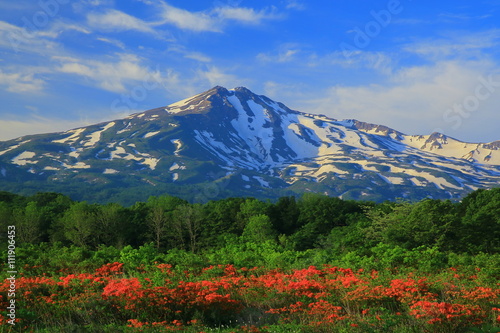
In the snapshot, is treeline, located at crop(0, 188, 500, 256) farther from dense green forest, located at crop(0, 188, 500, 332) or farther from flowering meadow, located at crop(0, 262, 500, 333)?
flowering meadow, located at crop(0, 262, 500, 333)

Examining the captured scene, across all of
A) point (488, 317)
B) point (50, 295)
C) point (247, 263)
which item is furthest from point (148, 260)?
point (488, 317)

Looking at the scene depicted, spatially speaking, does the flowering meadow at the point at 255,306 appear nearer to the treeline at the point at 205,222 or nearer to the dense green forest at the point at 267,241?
the dense green forest at the point at 267,241

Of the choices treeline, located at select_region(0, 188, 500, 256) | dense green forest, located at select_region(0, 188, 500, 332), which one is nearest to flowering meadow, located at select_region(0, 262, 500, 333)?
dense green forest, located at select_region(0, 188, 500, 332)

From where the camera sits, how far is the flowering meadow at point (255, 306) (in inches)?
400

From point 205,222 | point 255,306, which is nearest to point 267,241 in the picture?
point 255,306

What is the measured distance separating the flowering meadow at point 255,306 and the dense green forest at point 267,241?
97 millimetres

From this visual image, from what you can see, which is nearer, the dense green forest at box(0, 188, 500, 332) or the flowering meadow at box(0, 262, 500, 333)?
the flowering meadow at box(0, 262, 500, 333)

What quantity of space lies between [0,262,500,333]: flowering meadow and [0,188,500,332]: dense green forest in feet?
0.32

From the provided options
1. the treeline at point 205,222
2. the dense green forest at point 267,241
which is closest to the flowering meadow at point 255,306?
the dense green forest at point 267,241

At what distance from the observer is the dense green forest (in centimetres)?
1296

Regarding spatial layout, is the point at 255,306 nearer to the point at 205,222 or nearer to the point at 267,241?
the point at 267,241

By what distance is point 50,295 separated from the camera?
13359mm

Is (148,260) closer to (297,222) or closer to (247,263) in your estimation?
(247,263)

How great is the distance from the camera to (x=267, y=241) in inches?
1267
